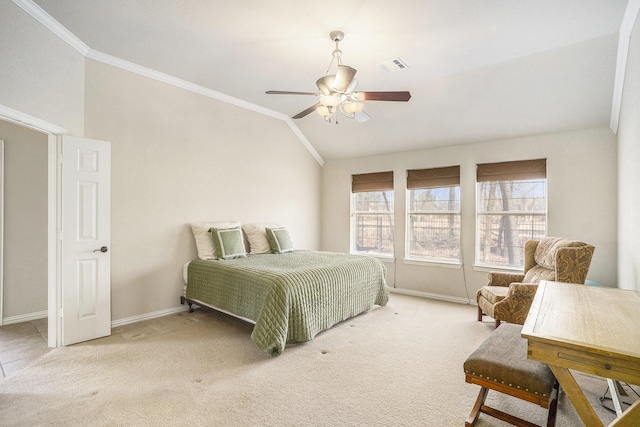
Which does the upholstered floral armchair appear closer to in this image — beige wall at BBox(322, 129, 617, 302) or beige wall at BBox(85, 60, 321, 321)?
beige wall at BBox(322, 129, 617, 302)

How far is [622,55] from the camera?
289 centimetres

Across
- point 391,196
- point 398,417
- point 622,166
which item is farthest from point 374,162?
point 398,417

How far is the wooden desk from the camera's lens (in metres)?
1.09

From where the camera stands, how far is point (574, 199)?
3943mm

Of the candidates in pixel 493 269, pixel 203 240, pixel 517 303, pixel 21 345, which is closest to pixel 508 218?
pixel 493 269

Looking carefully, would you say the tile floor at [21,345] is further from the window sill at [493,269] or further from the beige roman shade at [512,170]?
the beige roman shade at [512,170]

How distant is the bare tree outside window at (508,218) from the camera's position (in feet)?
13.9

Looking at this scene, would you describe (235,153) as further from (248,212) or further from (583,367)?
(583,367)

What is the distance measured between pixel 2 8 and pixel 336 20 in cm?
252

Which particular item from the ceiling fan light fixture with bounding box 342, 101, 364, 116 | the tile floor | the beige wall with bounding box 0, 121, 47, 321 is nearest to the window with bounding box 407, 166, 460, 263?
the ceiling fan light fixture with bounding box 342, 101, 364, 116

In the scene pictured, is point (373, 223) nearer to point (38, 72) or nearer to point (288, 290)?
point (288, 290)

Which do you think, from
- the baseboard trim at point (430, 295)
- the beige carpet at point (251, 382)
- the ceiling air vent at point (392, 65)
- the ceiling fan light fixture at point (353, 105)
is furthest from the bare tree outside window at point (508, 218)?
the ceiling fan light fixture at point (353, 105)

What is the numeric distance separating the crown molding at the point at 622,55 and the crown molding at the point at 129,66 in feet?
13.8

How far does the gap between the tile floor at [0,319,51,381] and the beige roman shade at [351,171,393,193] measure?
4.72 metres
